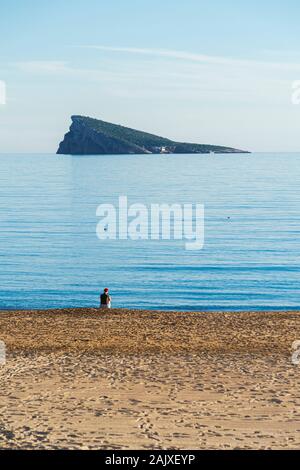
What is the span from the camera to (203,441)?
1565 cm

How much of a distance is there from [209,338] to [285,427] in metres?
10.2

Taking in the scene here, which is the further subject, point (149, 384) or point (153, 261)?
point (153, 261)

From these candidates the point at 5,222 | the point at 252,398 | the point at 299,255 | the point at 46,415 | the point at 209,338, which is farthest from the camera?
the point at 5,222

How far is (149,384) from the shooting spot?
20125mm

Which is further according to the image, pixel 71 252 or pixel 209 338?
pixel 71 252

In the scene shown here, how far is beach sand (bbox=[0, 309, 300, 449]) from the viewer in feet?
52.6

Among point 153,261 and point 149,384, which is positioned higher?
point 153,261

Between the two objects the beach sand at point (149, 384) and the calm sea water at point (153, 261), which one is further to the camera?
the calm sea water at point (153, 261)

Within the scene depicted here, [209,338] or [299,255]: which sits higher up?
[299,255]

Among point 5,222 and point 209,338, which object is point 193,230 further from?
point 209,338

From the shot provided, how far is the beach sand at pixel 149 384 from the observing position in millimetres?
16047

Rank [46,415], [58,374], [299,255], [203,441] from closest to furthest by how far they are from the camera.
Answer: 1. [203,441]
2. [46,415]
3. [58,374]
4. [299,255]
